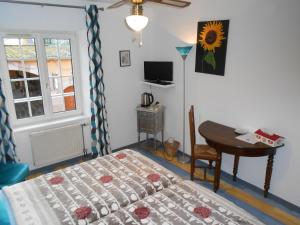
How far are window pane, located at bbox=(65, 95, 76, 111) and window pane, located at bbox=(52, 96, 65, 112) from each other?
0.07 m

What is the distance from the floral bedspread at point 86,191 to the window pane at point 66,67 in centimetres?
170

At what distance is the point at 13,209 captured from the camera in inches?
73.9

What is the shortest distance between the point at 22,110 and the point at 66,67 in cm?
90

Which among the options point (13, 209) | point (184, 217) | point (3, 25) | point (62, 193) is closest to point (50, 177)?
point (62, 193)

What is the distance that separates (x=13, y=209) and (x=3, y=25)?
7.32 feet

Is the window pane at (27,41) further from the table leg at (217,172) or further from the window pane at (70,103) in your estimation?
the table leg at (217,172)

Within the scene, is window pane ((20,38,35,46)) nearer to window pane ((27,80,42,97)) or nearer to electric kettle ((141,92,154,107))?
window pane ((27,80,42,97))

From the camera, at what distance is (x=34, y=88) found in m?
3.44

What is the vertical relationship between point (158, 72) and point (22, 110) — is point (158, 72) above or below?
above

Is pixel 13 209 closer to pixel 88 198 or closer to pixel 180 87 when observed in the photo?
pixel 88 198

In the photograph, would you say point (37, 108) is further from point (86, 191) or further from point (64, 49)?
point (86, 191)

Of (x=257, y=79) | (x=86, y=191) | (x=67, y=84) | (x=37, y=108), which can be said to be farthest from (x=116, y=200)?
(x=67, y=84)

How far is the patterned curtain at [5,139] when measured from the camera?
2951 millimetres

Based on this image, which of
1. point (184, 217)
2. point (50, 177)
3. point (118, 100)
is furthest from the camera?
point (118, 100)
